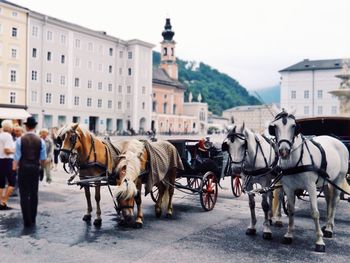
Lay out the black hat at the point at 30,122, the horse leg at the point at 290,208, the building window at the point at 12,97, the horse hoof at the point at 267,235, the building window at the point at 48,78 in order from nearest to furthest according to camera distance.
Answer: the horse leg at the point at 290,208 → the horse hoof at the point at 267,235 → the black hat at the point at 30,122 → the building window at the point at 12,97 → the building window at the point at 48,78

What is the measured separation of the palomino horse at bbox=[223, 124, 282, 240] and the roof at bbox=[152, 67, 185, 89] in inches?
3045

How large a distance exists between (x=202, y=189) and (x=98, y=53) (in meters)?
57.1

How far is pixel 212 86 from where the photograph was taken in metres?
154

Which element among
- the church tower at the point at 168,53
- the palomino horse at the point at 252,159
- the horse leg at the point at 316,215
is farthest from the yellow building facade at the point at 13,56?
the church tower at the point at 168,53

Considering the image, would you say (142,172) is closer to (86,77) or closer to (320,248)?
(320,248)

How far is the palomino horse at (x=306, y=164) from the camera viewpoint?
5754 millimetres

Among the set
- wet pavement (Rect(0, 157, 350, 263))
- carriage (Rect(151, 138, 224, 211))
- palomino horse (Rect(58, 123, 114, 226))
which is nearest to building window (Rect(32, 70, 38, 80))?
wet pavement (Rect(0, 157, 350, 263))

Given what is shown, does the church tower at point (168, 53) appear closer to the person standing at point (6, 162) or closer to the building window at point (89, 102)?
the building window at point (89, 102)

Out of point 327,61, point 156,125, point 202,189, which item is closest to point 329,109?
point 327,61

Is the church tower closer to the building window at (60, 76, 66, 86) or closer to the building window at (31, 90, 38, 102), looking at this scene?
the building window at (60, 76, 66, 86)

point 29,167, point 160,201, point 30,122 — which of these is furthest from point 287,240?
Answer: point 30,122

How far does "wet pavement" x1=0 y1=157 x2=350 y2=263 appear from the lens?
18.1 ft

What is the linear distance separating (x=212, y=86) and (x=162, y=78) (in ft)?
221

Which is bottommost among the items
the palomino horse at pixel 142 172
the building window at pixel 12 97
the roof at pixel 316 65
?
the palomino horse at pixel 142 172
